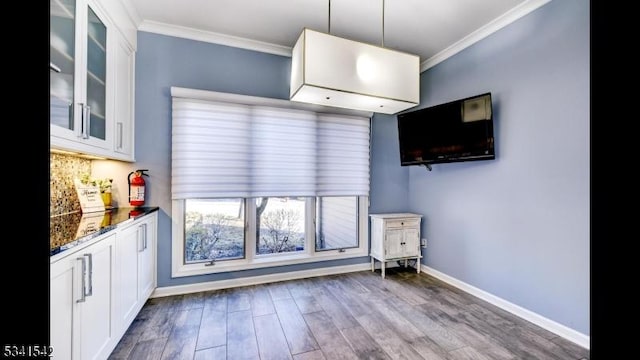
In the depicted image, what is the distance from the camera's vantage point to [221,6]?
258cm

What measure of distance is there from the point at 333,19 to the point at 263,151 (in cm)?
156

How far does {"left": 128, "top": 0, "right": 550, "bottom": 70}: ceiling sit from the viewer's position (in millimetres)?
2531

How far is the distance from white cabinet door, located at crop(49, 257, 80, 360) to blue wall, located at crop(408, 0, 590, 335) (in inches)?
130

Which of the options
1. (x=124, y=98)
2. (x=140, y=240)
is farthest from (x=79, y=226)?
(x=124, y=98)

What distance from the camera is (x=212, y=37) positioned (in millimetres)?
3062

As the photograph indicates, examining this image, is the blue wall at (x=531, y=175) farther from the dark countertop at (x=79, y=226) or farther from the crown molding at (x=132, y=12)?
the crown molding at (x=132, y=12)

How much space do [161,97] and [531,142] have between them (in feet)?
11.9

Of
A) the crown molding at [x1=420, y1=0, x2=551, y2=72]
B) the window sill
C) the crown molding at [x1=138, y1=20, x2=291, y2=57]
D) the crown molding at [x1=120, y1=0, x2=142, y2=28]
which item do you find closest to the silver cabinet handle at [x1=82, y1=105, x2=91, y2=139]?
the crown molding at [x1=120, y1=0, x2=142, y2=28]

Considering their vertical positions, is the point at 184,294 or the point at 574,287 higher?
the point at 574,287

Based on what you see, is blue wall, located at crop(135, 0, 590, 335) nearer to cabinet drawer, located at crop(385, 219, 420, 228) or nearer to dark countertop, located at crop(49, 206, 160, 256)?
cabinet drawer, located at crop(385, 219, 420, 228)

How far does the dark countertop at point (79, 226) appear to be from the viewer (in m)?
1.36
